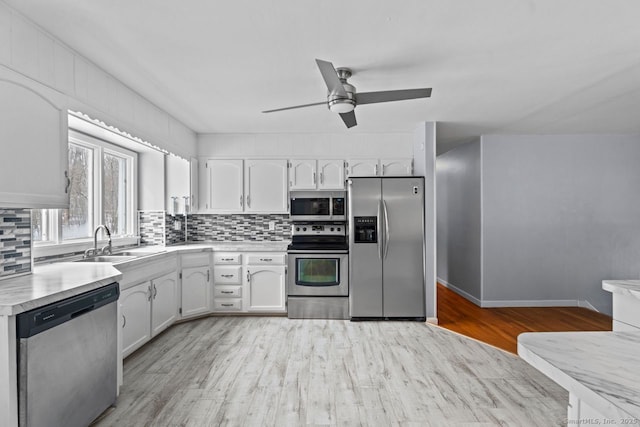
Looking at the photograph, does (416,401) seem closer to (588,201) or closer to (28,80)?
Result: (28,80)

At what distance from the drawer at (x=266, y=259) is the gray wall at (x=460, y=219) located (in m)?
2.80

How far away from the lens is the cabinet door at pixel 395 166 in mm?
4594

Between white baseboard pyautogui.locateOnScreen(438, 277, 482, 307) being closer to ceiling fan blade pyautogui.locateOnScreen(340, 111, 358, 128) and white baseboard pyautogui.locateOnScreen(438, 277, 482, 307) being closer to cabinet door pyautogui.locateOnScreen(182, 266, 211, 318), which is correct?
ceiling fan blade pyautogui.locateOnScreen(340, 111, 358, 128)

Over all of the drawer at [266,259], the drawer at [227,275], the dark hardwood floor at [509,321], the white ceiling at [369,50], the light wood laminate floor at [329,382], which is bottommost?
the dark hardwood floor at [509,321]

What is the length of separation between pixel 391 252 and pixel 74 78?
3.34 meters

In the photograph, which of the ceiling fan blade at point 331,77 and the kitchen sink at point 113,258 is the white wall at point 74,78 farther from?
the ceiling fan blade at point 331,77

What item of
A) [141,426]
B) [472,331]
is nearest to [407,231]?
→ [472,331]

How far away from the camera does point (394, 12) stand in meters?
1.95

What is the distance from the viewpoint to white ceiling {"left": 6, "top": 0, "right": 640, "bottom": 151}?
1.93 meters

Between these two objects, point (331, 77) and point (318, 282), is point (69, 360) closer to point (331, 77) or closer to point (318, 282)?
point (331, 77)

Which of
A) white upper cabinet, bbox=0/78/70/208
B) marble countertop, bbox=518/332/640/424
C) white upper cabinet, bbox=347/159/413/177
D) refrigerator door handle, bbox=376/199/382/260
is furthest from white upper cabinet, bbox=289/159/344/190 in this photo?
marble countertop, bbox=518/332/640/424

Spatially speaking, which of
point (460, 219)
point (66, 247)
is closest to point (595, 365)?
point (66, 247)

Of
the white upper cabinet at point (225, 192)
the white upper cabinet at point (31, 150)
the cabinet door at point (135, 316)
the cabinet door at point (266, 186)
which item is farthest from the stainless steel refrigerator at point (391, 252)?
the white upper cabinet at point (31, 150)

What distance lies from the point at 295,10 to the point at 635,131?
17.1 ft
